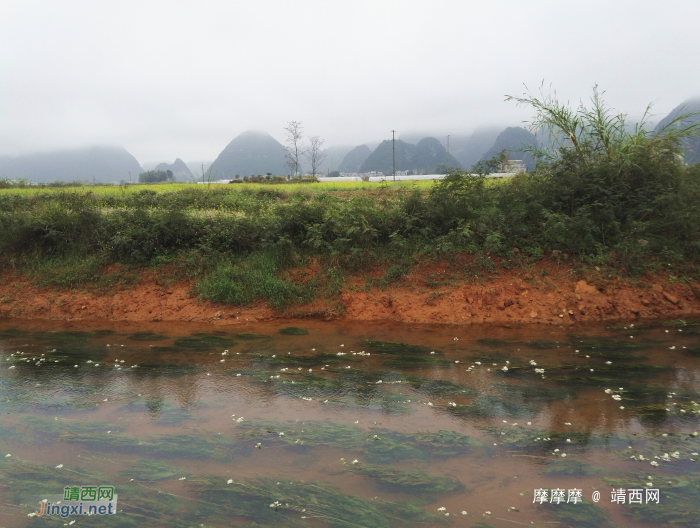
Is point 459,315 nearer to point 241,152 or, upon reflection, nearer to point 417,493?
point 417,493

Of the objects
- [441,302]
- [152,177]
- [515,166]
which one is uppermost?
[152,177]

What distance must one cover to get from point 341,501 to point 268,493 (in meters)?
0.77

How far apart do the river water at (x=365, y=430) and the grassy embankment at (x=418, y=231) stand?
2.82 meters

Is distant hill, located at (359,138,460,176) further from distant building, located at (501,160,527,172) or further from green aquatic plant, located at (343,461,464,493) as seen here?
green aquatic plant, located at (343,461,464,493)

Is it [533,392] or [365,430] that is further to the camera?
[533,392]

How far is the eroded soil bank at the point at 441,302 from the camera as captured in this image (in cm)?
1016

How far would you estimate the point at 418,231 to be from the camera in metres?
12.6

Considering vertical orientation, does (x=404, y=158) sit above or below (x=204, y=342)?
above

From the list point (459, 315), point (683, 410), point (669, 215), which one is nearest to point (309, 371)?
point (459, 315)

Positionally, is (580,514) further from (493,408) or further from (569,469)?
(493,408)

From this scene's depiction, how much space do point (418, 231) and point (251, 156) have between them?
358ft

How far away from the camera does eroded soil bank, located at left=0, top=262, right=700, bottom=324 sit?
1016 centimetres

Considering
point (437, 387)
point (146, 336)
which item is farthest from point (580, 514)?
point (146, 336)

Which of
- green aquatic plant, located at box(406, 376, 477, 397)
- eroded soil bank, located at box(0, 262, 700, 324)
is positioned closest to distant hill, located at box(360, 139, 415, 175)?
eroded soil bank, located at box(0, 262, 700, 324)
